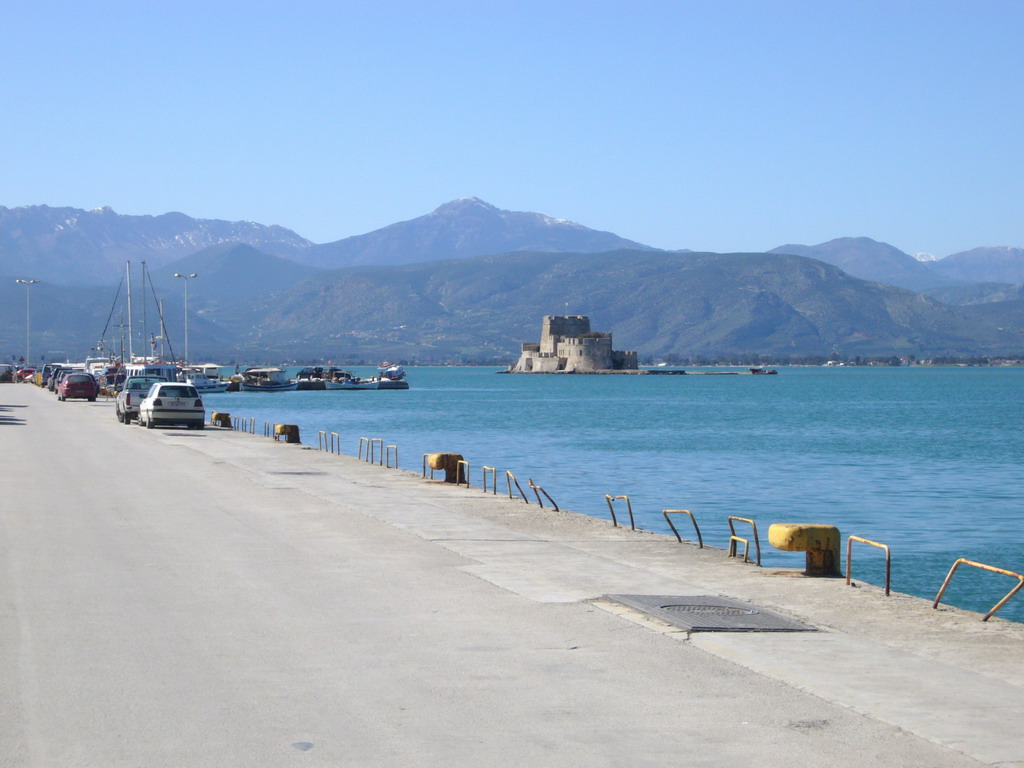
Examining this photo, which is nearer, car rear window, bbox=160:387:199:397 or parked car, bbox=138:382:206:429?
parked car, bbox=138:382:206:429

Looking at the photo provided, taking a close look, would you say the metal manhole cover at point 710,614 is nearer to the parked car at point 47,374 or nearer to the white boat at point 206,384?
the parked car at point 47,374

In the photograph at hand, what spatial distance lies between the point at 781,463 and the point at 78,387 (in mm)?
41973

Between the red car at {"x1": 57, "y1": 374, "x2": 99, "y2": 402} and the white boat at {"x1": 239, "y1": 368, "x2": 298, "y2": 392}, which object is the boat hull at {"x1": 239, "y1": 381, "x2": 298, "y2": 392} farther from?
the red car at {"x1": 57, "y1": 374, "x2": 99, "y2": 402}

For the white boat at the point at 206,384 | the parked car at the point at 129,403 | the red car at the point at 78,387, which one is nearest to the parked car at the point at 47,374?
the white boat at the point at 206,384

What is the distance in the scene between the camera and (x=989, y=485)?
40812mm

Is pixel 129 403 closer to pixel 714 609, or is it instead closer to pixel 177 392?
pixel 177 392

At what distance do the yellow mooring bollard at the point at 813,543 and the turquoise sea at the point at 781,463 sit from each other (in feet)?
13.9

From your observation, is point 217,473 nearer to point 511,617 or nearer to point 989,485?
point 511,617

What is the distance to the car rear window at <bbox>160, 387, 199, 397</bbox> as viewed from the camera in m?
45.6

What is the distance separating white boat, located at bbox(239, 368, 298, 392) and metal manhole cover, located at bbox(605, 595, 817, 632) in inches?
5181

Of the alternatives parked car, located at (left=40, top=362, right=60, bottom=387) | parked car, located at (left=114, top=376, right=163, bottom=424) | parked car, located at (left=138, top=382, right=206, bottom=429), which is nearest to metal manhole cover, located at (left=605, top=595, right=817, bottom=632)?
parked car, located at (left=138, top=382, right=206, bottom=429)

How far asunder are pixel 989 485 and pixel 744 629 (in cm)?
3214

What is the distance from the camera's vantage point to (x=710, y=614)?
474 inches

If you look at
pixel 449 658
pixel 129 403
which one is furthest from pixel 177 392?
pixel 449 658
